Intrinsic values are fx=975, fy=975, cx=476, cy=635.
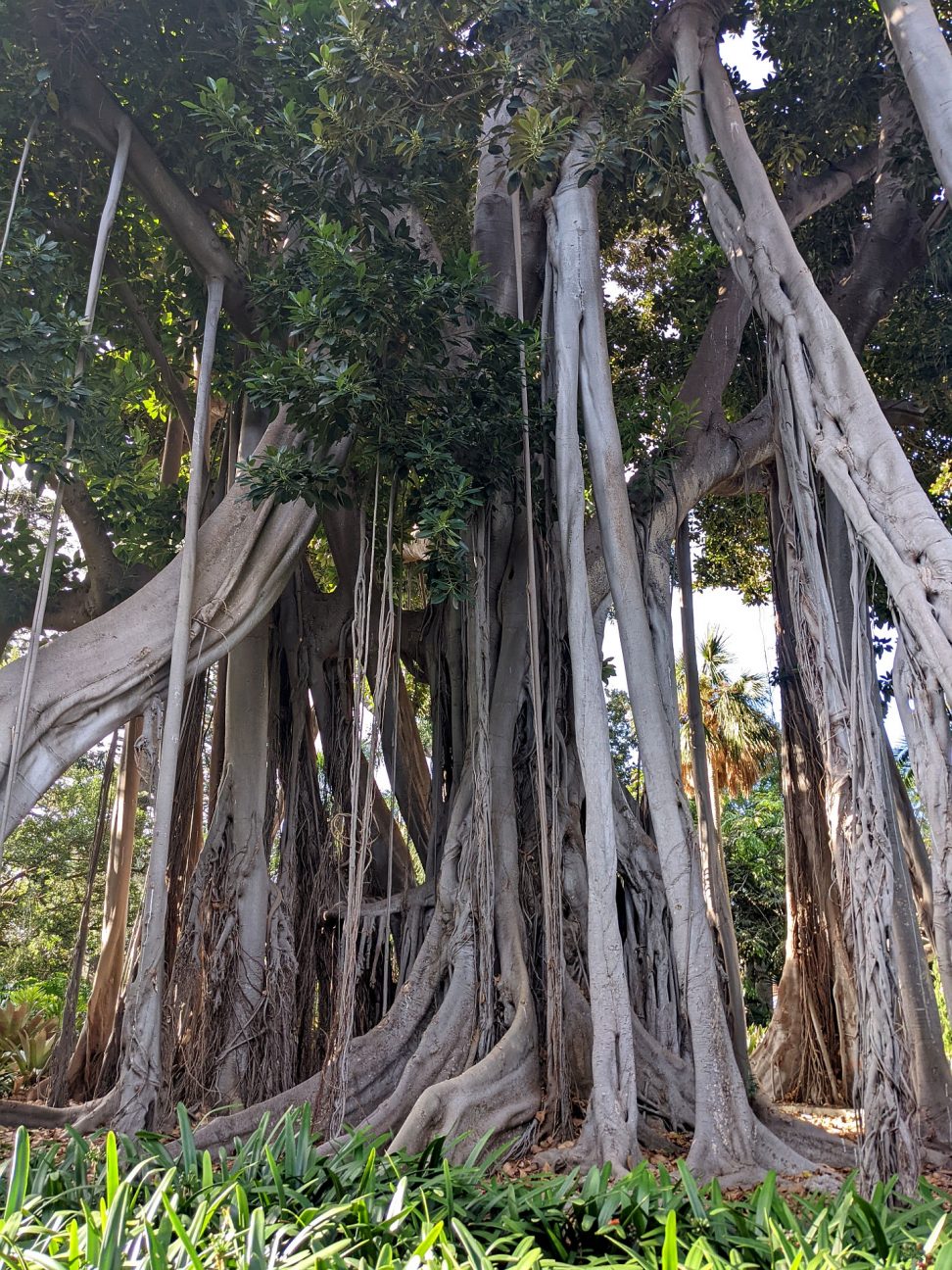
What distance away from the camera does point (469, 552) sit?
418cm

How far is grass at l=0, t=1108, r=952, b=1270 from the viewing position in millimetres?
A: 1618

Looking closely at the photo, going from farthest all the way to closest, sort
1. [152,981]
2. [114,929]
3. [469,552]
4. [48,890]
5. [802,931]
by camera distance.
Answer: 1. [48,890]
2. [114,929]
3. [802,931]
4. [469,552]
5. [152,981]

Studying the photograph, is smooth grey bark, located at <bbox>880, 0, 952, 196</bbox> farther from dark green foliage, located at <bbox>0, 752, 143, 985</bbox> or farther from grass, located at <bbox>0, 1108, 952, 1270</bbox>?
dark green foliage, located at <bbox>0, 752, 143, 985</bbox>

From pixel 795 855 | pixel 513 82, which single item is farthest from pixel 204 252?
pixel 795 855

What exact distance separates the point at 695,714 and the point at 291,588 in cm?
237

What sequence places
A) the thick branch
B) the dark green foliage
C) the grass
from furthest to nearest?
the dark green foliage → the thick branch → the grass

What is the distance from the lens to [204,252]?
4.40 meters

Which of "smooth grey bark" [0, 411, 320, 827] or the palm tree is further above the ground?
the palm tree

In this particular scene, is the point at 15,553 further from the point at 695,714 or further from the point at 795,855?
the point at 795,855

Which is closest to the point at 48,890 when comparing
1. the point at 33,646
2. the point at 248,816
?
the point at 248,816

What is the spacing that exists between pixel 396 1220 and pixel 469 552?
276cm

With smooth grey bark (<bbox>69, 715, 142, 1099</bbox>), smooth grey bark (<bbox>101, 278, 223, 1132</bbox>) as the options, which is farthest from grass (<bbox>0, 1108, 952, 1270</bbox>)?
smooth grey bark (<bbox>69, 715, 142, 1099</bbox>)

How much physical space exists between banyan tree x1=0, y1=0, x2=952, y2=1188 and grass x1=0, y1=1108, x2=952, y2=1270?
0.70 m

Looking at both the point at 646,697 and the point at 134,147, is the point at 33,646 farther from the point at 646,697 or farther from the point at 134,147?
the point at 134,147
